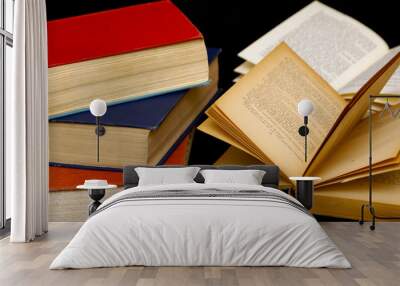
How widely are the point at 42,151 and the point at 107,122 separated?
0.67 metres

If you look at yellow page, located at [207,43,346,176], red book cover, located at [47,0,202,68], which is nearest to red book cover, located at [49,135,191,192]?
yellow page, located at [207,43,346,176]

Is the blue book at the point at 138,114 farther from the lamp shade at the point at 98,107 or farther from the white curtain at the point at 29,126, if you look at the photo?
the white curtain at the point at 29,126

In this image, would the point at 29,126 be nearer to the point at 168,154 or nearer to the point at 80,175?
the point at 80,175

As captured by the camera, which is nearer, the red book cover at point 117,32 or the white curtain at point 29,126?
the white curtain at point 29,126

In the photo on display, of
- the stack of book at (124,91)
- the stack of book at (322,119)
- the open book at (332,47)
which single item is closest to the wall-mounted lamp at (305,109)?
the stack of book at (322,119)

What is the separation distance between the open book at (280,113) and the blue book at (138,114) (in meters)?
0.40

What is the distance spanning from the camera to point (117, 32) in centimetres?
557

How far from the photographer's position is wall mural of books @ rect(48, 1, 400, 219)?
17.6 feet

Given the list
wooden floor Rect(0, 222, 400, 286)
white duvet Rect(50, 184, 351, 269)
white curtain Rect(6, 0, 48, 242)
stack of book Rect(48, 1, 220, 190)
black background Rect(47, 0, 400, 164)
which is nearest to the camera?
wooden floor Rect(0, 222, 400, 286)

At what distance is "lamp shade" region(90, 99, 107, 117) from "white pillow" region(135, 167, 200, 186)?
0.63 meters

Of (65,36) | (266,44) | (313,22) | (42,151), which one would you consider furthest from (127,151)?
(313,22)

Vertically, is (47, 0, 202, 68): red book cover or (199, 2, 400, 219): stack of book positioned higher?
(47, 0, 202, 68): red book cover

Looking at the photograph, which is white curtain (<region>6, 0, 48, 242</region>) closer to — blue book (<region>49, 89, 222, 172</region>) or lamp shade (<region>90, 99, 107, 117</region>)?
blue book (<region>49, 89, 222, 172</region>)

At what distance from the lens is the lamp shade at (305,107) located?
17.4 ft
